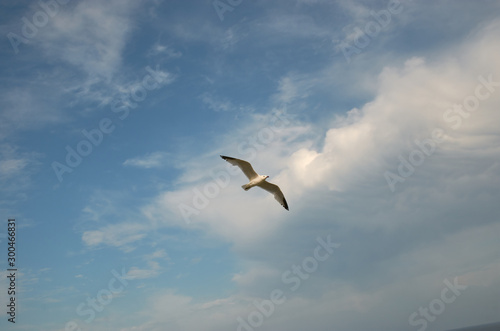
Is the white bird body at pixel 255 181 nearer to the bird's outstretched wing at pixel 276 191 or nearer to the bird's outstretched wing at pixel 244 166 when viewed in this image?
the bird's outstretched wing at pixel 244 166

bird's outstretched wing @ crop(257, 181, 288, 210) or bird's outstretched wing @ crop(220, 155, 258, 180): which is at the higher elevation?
bird's outstretched wing @ crop(220, 155, 258, 180)

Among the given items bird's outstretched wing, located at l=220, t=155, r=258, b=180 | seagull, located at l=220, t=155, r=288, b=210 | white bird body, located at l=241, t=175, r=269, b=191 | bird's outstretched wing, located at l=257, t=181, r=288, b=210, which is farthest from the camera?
bird's outstretched wing, located at l=257, t=181, r=288, b=210

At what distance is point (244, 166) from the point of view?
1572 inches

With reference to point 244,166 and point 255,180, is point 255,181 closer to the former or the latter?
point 255,180

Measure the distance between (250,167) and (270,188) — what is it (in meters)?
5.17

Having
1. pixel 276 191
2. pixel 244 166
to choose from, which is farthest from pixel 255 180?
pixel 276 191

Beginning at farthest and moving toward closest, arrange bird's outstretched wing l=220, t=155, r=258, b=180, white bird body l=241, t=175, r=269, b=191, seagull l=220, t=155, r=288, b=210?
white bird body l=241, t=175, r=269, b=191 < seagull l=220, t=155, r=288, b=210 < bird's outstretched wing l=220, t=155, r=258, b=180

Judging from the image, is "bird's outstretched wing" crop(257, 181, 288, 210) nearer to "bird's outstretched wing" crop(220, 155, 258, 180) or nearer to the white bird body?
the white bird body

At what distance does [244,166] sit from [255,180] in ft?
7.13

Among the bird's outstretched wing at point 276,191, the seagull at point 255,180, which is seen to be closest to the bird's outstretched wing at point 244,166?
the seagull at point 255,180

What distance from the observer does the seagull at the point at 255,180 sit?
39.4 m

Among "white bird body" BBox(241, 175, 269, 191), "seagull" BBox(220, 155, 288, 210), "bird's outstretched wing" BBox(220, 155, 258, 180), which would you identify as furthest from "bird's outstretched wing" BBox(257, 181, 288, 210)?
"bird's outstretched wing" BBox(220, 155, 258, 180)

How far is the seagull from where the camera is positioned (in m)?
39.4

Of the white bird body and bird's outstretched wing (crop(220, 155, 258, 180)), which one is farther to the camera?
the white bird body
